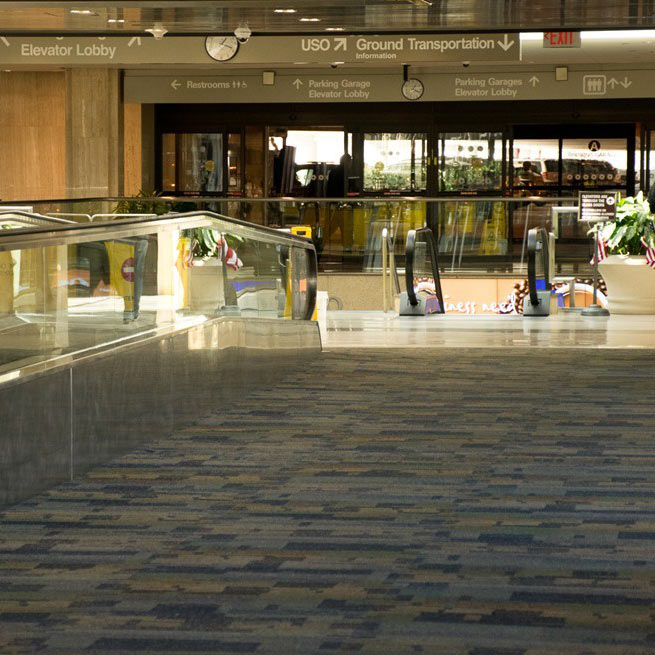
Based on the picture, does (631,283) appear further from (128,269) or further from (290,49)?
(128,269)

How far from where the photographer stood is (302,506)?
4.54 meters

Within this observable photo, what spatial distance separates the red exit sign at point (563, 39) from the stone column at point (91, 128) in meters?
7.81

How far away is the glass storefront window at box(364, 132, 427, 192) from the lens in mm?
22344

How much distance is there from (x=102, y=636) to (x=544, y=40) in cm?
1485

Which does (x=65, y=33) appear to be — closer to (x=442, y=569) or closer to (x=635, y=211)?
(x=635, y=211)

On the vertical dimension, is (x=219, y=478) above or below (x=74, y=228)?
below

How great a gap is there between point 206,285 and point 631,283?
27.0 ft

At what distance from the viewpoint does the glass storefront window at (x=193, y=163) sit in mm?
23078

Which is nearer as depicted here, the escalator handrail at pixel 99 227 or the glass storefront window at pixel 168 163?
the escalator handrail at pixel 99 227

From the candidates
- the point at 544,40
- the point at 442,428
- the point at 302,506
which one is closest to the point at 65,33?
the point at 544,40

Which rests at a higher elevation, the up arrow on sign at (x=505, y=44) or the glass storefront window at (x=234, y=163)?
the up arrow on sign at (x=505, y=44)

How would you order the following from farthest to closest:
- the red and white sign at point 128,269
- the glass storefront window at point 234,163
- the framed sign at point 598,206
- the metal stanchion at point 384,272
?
the glass storefront window at point 234,163 < the metal stanchion at point 384,272 < the framed sign at point 598,206 < the red and white sign at point 128,269

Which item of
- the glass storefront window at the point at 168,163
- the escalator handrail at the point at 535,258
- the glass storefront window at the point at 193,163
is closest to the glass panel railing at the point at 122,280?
the escalator handrail at the point at 535,258

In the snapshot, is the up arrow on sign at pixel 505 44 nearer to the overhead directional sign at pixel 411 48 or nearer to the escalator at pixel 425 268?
the overhead directional sign at pixel 411 48
